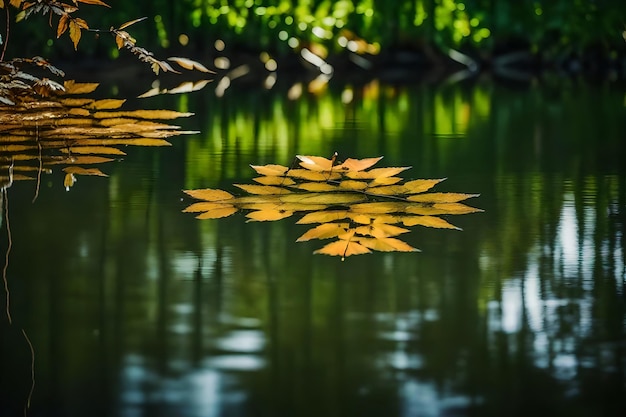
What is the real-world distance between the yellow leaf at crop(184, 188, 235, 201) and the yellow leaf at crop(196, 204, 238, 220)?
10cm

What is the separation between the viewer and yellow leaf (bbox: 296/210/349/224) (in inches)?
87.7

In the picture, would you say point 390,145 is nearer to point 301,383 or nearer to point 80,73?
point 301,383

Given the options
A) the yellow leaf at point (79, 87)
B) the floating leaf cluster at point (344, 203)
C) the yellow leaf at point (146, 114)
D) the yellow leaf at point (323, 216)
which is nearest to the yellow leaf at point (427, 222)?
the floating leaf cluster at point (344, 203)

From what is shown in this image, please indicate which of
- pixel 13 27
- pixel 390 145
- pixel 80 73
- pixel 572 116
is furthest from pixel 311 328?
pixel 13 27

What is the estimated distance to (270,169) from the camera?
9.46 feet

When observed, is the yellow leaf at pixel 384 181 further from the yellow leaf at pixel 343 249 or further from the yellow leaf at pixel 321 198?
the yellow leaf at pixel 343 249

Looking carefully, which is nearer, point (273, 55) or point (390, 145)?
point (390, 145)

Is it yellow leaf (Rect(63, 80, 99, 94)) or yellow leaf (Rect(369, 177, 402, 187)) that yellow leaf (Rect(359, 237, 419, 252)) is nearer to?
yellow leaf (Rect(369, 177, 402, 187))

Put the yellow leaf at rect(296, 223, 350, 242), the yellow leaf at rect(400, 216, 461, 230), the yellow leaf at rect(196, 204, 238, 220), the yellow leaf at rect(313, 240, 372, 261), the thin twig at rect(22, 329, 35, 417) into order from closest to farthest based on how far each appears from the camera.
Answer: the thin twig at rect(22, 329, 35, 417), the yellow leaf at rect(313, 240, 372, 261), the yellow leaf at rect(296, 223, 350, 242), the yellow leaf at rect(400, 216, 461, 230), the yellow leaf at rect(196, 204, 238, 220)

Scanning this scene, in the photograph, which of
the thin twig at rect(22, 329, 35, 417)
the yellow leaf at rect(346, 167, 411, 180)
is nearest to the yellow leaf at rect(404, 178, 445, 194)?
the yellow leaf at rect(346, 167, 411, 180)

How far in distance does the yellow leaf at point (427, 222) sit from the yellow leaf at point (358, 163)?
63 cm

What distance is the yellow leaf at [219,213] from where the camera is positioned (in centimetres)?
230

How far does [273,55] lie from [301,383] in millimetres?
5561

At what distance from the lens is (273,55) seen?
6.80 m
